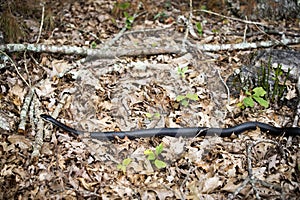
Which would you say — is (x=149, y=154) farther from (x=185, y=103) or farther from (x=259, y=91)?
(x=259, y=91)

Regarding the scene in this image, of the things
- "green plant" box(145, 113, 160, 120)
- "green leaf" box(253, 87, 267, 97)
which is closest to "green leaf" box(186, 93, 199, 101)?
"green plant" box(145, 113, 160, 120)

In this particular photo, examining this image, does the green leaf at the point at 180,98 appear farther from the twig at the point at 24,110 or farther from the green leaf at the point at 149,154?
the twig at the point at 24,110

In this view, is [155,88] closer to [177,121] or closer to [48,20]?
[177,121]

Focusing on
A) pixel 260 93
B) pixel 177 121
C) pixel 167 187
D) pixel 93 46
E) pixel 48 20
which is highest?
pixel 48 20

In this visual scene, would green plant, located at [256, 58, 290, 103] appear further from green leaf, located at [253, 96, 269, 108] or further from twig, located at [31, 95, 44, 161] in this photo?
twig, located at [31, 95, 44, 161]

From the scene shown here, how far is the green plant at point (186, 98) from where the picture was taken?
4.51 meters

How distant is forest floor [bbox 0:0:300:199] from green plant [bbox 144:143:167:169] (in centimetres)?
1

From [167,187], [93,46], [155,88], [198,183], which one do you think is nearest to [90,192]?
[167,187]

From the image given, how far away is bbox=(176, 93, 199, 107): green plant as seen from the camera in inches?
178

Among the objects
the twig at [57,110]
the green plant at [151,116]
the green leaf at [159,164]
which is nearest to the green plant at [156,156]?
the green leaf at [159,164]

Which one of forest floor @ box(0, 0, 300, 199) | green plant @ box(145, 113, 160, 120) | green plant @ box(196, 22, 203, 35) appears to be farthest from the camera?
green plant @ box(196, 22, 203, 35)

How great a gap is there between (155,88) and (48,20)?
2.24 meters

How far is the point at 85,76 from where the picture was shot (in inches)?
192

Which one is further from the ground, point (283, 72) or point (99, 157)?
point (283, 72)
